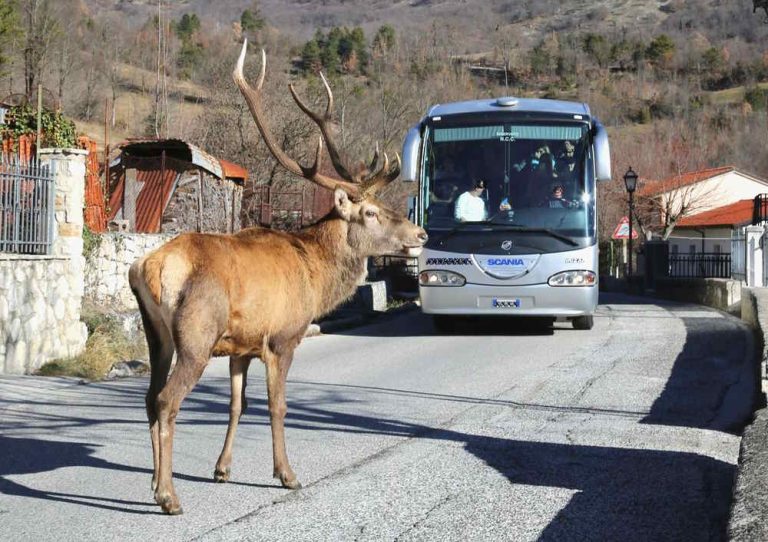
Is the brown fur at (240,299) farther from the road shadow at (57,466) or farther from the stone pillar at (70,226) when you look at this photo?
the stone pillar at (70,226)

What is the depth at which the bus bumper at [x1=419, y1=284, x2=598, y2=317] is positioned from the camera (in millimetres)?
15938

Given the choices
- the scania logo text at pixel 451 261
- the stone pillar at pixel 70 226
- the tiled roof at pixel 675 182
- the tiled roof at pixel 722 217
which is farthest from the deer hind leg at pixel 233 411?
the tiled roof at pixel 675 182

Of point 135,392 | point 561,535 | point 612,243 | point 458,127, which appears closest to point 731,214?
point 612,243

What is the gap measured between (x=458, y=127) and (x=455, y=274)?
2589 millimetres

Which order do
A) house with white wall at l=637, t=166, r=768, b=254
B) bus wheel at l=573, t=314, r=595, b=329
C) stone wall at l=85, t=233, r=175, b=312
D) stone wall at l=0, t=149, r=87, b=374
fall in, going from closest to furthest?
stone wall at l=0, t=149, r=87, b=374, stone wall at l=85, t=233, r=175, b=312, bus wheel at l=573, t=314, r=595, b=329, house with white wall at l=637, t=166, r=768, b=254

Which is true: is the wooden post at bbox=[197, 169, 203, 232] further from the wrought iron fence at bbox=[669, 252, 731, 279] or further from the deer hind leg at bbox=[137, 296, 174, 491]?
the deer hind leg at bbox=[137, 296, 174, 491]

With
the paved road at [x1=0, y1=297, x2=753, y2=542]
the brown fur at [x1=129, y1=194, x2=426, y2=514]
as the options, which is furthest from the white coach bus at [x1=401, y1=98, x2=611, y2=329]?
the brown fur at [x1=129, y1=194, x2=426, y2=514]

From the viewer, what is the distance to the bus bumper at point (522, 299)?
15.9 m

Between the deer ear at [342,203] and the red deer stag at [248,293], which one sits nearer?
the red deer stag at [248,293]

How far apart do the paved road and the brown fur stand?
18.9 inches

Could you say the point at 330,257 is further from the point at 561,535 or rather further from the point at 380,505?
the point at 561,535

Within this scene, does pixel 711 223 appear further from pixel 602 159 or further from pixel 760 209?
pixel 602 159

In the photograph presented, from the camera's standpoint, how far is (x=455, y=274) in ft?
53.0

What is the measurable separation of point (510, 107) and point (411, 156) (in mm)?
1967
